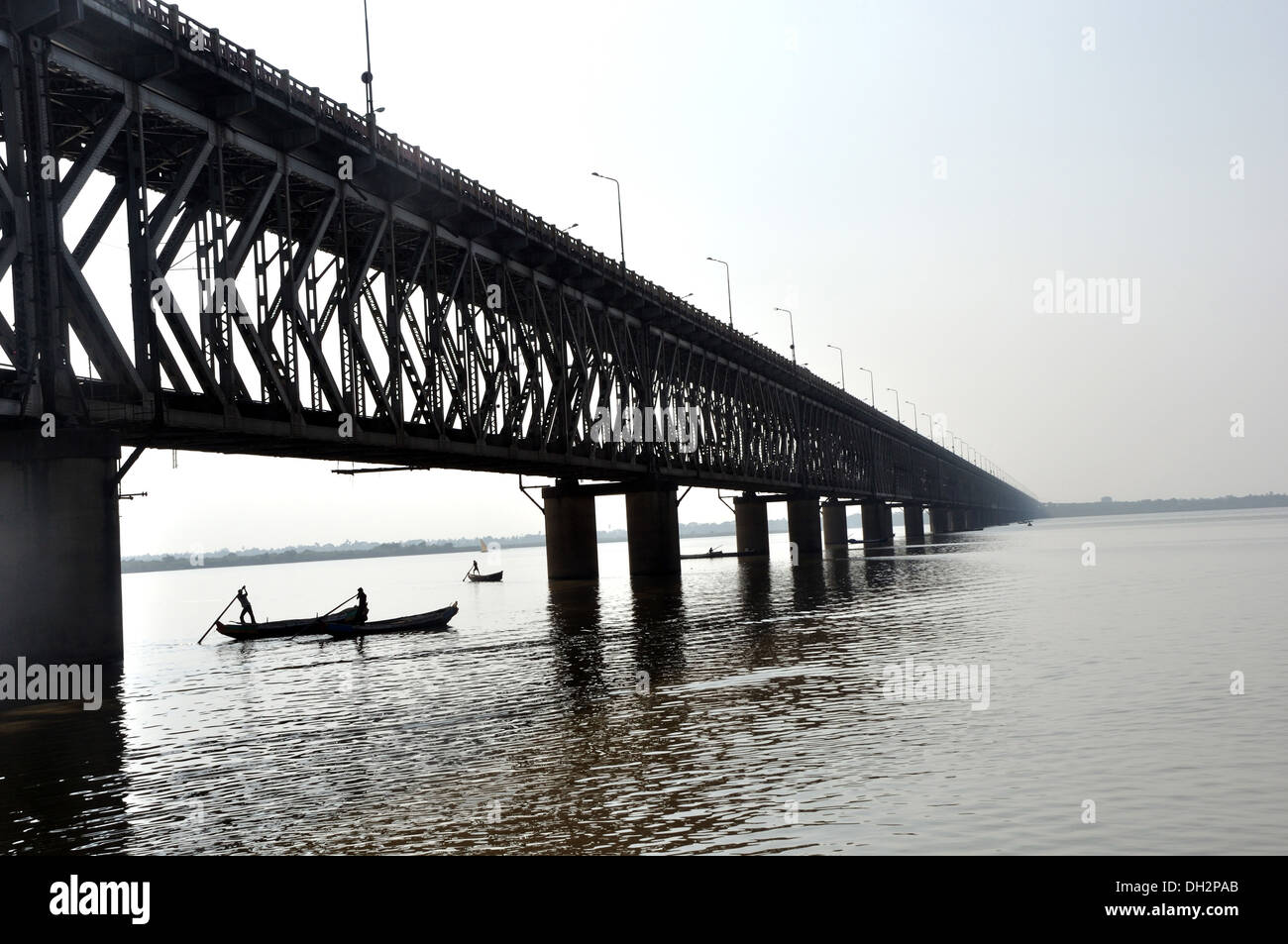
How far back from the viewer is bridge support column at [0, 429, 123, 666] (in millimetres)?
27719

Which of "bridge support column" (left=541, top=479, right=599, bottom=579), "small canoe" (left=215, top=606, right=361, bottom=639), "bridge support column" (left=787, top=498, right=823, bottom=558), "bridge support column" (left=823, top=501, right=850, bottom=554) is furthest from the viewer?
"bridge support column" (left=823, top=501, right=850, bottom=554)

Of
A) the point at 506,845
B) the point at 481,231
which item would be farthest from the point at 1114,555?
the point at 506,845

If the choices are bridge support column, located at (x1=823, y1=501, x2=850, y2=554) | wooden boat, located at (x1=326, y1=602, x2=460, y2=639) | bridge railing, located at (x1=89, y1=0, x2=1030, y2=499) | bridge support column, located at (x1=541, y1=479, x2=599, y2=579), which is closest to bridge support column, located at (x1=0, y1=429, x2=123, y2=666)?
bridge railing, located at (x1=89, y1=0, x2=1030, y2=499)

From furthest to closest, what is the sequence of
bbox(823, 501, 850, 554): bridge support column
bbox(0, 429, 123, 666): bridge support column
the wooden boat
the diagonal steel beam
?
bbox(823, 501, 850, 554): bridge support column → the wooden boat → the diagonal steel beam → bbox(0, 429, 123, 666): bridge support column

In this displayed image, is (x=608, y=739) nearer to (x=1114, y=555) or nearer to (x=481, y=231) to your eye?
(x=481, y=231)

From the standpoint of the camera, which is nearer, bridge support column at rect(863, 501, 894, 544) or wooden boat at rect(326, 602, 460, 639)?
wooden boat at rect(326, 602, 460, 639)

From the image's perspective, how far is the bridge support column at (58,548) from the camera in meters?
27.7

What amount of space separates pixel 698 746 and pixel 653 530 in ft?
198

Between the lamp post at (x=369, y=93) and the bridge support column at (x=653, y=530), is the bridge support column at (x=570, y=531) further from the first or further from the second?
the lamp post at (x=369, y=93)

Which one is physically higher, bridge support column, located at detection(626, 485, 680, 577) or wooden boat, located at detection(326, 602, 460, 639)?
bridge support column, located at detection(626, 485, 680, 577)

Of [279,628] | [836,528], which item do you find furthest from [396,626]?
[836,528]

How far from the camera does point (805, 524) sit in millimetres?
120188

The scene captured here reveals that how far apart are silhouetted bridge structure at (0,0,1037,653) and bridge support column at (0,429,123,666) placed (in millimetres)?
50

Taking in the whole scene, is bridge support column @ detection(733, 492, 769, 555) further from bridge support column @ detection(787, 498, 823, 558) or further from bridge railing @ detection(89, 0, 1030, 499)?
bridge railing @ detection(89, 0, 1030, 499)
